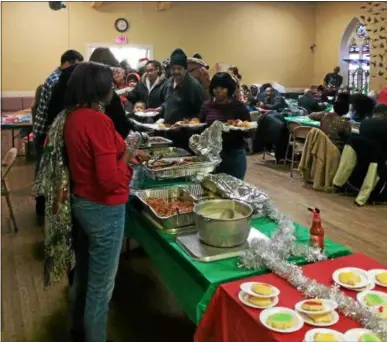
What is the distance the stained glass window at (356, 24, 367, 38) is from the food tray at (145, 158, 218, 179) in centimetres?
763

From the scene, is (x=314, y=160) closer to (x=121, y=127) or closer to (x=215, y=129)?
(x=215, y=129)

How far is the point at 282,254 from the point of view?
1.35m

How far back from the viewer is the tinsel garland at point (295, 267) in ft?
3.36

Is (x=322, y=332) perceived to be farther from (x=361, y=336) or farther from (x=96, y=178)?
(x=96, y=178)

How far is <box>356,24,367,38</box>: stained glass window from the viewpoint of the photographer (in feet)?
28.0

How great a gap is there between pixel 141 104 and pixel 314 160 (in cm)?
194

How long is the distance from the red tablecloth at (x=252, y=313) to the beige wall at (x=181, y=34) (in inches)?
301

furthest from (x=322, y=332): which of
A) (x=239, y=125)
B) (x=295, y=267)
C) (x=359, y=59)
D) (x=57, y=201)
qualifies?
(x=359, y=59)

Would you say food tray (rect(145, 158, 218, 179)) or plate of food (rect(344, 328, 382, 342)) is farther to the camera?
food tray (rect(145, 158, 218, 179))

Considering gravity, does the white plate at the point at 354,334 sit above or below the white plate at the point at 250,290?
below

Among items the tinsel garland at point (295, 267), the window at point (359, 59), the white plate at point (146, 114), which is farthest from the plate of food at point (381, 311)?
the window at point (359, 59)

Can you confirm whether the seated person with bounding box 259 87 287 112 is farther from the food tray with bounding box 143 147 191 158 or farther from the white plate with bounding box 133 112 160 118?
the food tray with bounding box 143 147 191 158

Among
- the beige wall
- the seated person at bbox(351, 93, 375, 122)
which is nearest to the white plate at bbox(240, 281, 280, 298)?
the seated person at bbox(351, 93, 375, 122)

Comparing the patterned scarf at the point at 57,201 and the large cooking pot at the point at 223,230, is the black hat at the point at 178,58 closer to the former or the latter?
the patterned scarf at the point at 57,201
